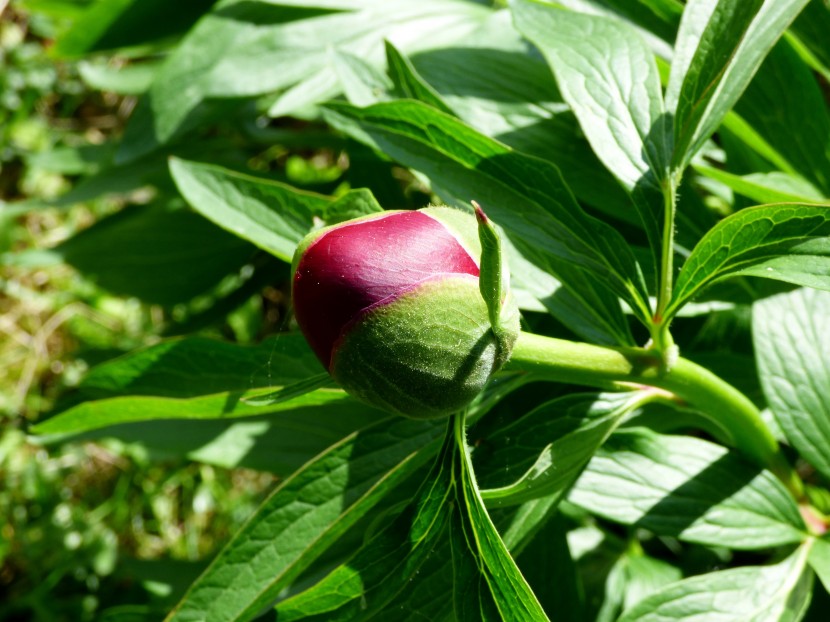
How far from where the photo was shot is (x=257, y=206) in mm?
883

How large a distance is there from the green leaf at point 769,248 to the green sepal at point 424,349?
19 cm

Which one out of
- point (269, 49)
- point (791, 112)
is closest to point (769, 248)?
point (791, 112)

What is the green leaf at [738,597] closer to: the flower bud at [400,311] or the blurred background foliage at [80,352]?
the flower bud at [400,311]

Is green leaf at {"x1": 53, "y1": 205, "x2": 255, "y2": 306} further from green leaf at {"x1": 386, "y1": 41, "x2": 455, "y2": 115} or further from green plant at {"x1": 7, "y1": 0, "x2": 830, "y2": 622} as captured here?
green leaf at {"x1": 386, "y1": 41, "x2": 455, "y2": 115}

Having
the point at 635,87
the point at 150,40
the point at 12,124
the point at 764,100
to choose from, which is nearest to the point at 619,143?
the point at 635,87

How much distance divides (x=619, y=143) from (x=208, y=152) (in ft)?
3.31

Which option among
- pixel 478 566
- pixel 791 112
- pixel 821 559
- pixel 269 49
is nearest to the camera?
pixel 478 566

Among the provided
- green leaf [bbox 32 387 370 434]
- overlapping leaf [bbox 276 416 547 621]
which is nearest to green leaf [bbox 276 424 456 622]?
overlapping leaf [bbox 276 416 547 621]

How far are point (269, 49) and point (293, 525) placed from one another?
73cm

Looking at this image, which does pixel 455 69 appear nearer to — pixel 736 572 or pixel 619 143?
pixel 619 143

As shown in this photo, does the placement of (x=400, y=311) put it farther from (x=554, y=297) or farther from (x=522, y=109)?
(x=522, y=109)

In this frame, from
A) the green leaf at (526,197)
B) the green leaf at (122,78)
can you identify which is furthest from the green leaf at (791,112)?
the green leaf at (122,78)

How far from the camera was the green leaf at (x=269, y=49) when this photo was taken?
122 centimetres

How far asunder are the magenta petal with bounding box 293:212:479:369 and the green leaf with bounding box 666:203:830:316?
0.21m
